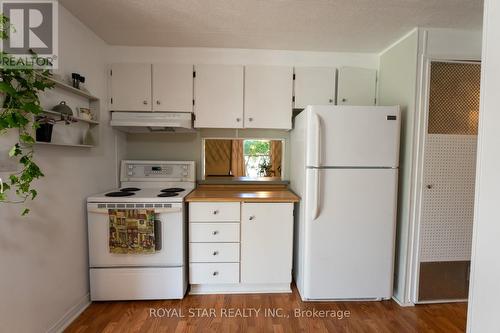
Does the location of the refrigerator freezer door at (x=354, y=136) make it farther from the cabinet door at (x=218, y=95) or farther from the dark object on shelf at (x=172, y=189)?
the dark object on shelf at (x=172, y=189)

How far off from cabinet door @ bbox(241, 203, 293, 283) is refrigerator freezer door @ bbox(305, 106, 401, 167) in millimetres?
550

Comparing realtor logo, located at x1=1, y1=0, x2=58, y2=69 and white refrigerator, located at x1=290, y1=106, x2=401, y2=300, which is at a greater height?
realtor logo, located at x1=1, y1=0, x2=58, y2=69

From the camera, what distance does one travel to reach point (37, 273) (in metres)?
1.48

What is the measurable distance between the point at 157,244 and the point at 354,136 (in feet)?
5.97

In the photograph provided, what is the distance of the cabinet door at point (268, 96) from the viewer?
2.25m

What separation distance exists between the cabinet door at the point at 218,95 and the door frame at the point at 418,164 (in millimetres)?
1505

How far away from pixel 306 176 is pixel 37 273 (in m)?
1.95

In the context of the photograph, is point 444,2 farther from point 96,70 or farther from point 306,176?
point 96,70

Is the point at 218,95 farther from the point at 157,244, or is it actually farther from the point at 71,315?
the point at 71,315

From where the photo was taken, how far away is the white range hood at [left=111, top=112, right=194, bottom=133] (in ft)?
7.00

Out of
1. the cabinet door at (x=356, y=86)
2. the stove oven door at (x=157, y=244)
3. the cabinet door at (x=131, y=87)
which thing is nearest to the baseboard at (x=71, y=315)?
the stove oven door at (x=157, y=244)

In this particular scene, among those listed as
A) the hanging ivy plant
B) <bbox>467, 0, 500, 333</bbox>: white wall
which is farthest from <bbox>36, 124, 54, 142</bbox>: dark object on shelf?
<bbox>467, 0, 500, 333</bbox>: white wall

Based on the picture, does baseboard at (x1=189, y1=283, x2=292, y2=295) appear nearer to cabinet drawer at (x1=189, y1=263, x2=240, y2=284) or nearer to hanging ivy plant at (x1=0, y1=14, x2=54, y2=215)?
cabinet drawer at (x1=189, y1=263, x2=240, y2=284)

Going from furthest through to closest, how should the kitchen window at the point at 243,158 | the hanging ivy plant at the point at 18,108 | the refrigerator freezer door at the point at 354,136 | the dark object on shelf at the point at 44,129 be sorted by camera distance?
the kitchen window at the point at 243,158, the refrigerator freezer door at the point at 354,136, the dark object on shelf at the point at 44,129, the hanging ivy plant at the point at 18,108
